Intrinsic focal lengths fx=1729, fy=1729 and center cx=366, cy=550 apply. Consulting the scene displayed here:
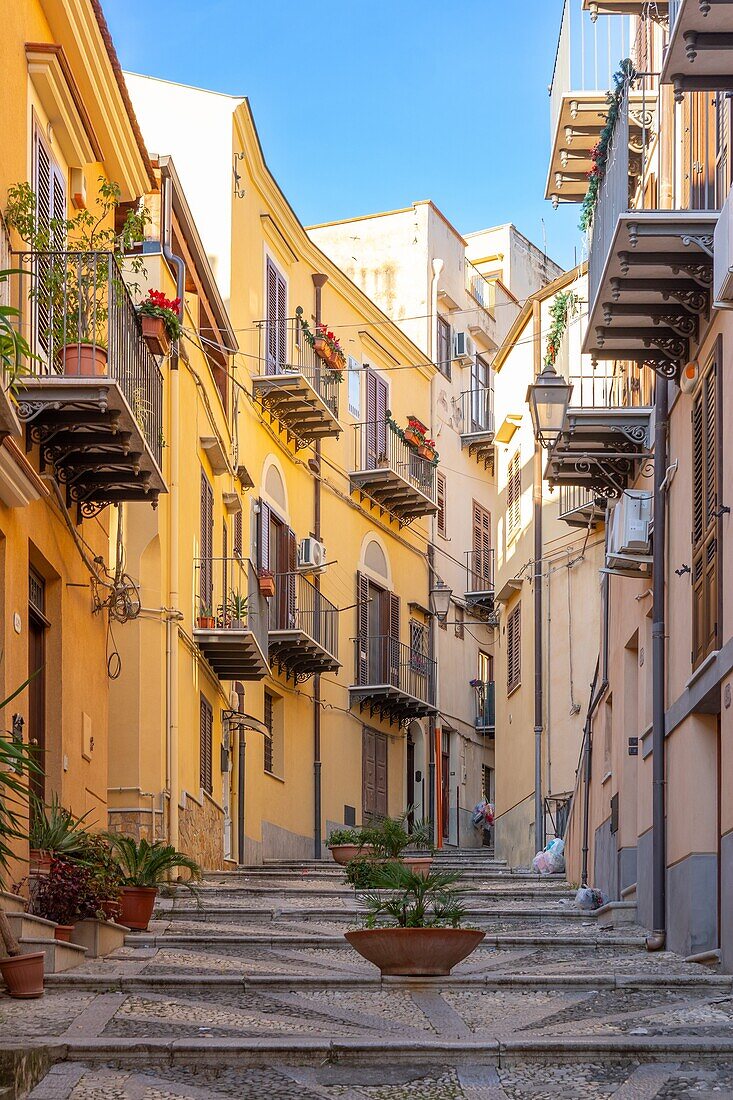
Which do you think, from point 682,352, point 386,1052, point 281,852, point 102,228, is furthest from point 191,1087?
point 281,852

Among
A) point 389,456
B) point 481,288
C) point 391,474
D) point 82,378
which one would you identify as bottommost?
point 82,378

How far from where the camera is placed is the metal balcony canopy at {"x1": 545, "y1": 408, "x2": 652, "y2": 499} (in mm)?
16000

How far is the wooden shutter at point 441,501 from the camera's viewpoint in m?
38.4

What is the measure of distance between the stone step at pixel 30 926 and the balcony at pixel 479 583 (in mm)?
27482

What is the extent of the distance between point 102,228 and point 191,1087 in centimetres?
960

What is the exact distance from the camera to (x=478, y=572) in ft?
131

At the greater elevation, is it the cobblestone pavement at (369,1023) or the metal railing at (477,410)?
the metal railing at (477,410)

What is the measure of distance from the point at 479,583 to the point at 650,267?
27191 mm

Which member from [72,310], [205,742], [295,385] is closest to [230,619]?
[205,742]

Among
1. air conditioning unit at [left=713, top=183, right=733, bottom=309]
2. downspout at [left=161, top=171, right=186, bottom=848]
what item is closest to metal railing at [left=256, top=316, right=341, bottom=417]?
downspout at [left=161, top=171, right=186, bottom=848]

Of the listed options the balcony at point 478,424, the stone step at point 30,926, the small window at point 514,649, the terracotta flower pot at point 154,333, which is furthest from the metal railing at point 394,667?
the stone step at point 30,926

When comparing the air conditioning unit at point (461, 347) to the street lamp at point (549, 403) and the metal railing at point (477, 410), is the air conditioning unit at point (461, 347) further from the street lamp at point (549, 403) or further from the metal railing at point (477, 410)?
the street lamp at point (549, 403)

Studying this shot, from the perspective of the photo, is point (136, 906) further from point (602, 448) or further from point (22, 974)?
point (602, 448)

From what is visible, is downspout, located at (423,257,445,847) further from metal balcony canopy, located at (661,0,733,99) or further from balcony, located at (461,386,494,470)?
metal balcony canopy, located at (661,0,733,99)
